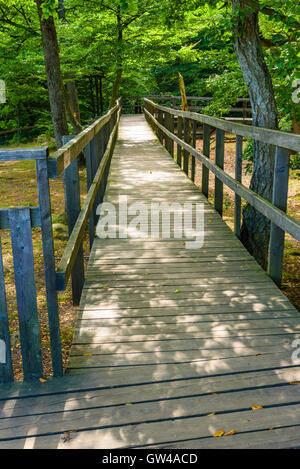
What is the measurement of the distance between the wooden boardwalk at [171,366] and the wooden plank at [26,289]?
15 centimetres

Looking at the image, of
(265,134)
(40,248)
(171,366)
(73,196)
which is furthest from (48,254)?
(40,248)

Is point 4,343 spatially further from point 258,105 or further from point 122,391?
point 258,105

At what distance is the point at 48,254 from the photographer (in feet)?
8.97

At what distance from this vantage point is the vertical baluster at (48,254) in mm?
2617

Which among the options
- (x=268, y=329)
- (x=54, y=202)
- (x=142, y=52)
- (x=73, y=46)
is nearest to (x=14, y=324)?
(x=268, y=329)

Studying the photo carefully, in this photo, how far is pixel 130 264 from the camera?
4785mm

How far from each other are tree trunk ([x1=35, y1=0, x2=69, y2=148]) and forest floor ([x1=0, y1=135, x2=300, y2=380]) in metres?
2.03

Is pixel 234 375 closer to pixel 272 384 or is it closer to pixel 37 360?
pixel 272 384

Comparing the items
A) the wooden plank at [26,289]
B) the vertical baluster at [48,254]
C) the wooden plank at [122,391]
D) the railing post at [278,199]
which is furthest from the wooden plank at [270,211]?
the wooden plank at [26,289]

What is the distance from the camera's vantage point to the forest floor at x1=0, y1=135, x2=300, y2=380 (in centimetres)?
600

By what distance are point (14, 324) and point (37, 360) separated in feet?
13.0

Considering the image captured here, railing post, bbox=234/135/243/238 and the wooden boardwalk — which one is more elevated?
railing post, bbox=234/135/243/238

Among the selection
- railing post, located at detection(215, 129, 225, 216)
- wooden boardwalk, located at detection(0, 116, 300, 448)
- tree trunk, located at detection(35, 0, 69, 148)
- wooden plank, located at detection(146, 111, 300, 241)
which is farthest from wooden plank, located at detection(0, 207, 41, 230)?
tree trunk, located at detection(35, 0, 69, 148)

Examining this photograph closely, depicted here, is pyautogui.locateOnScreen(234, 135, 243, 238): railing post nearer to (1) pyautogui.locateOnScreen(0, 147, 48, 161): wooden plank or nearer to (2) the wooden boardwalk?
(2) the wooden boardwalk
